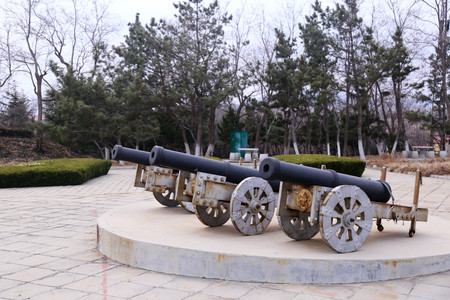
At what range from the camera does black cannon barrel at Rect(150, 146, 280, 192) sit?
4.94 meters

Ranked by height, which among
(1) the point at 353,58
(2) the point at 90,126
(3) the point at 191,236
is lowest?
(3) the point at 191,236

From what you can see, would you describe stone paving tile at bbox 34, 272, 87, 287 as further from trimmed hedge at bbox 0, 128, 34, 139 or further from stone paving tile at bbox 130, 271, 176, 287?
trimmed hedge at bbox 0, 128, 34, 139

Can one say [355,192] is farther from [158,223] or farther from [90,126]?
[90,126]

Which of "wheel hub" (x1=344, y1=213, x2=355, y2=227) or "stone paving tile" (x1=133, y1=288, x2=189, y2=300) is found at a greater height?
"wheel hub" (x1=344, y1=213, x2=355, y2=227)

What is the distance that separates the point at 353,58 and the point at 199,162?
89.6 feet

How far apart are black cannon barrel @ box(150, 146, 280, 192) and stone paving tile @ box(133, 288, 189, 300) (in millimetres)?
1577

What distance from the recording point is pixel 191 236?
4926 millimetres

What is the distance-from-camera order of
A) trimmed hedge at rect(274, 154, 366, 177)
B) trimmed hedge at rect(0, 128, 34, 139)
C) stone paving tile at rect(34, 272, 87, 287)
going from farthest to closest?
trimmed hedge at rect(0, 128, 34, 139)
trimmed hedge at rect(274, 154, 366, 177)
stone paving tile at rect(34, 272, 87, 287)

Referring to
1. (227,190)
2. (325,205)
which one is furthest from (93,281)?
(325,205)

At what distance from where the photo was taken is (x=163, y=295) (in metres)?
3.62

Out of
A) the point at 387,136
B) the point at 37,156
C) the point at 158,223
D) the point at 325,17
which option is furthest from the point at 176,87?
the point at 158,223

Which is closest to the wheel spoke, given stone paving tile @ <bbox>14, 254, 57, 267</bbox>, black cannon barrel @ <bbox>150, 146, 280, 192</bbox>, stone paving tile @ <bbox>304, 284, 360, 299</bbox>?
black cannon barrel @ <bbox>150, 146, 280, 192</bbox>

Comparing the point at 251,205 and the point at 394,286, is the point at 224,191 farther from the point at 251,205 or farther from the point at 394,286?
the point at 394,286

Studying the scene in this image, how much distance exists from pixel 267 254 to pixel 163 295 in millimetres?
1006
